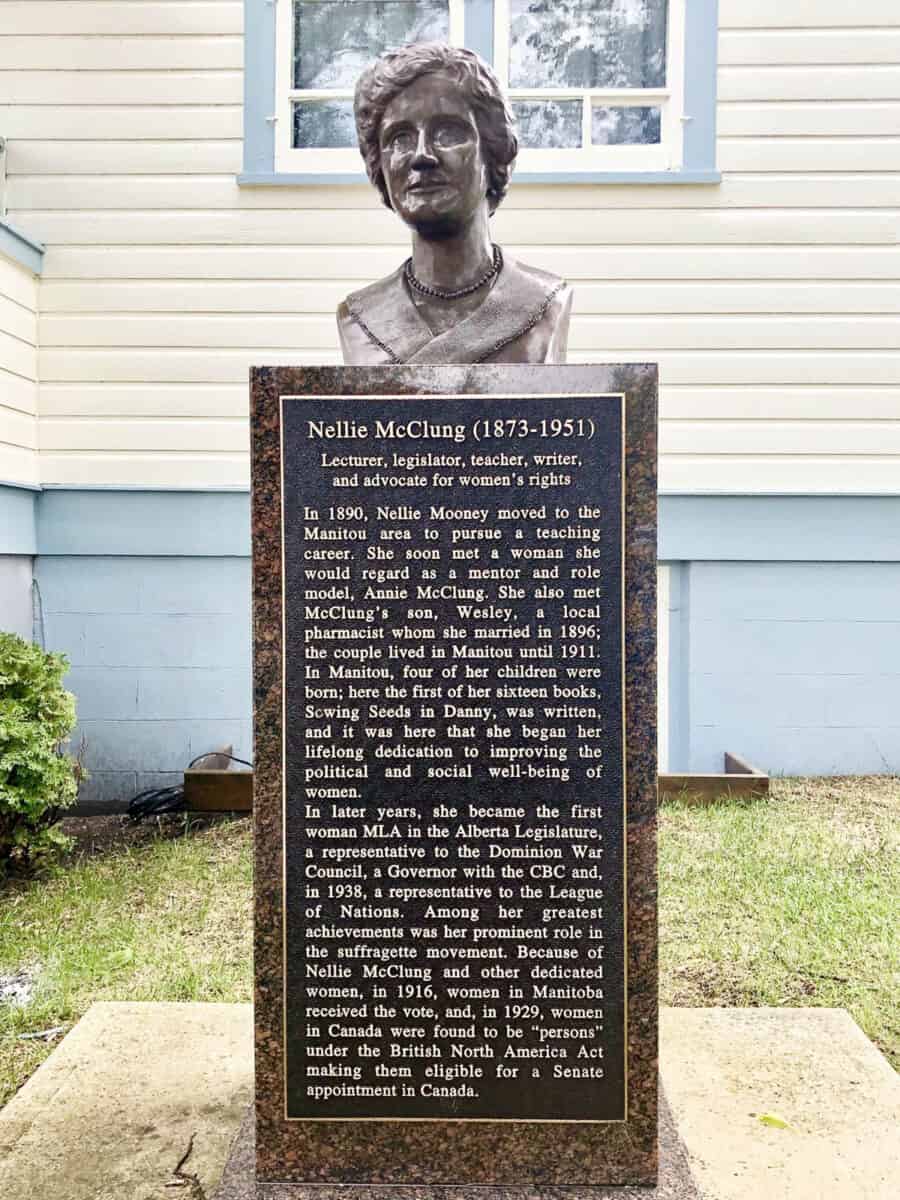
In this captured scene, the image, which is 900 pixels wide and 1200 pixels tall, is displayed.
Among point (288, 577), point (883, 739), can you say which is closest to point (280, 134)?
point (288, 577)

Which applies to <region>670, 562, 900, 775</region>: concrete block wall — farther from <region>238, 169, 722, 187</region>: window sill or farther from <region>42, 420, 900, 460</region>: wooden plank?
<region>238, 169, 722, 187</region>: window sill

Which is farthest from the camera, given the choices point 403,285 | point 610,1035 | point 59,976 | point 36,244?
point 36,244

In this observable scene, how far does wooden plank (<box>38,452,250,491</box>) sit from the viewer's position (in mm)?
6559

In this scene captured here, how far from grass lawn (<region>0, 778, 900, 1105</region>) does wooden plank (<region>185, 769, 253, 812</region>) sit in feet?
0.55

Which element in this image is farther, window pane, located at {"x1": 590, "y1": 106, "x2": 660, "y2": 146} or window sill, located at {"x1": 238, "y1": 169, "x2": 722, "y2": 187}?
window pane, located at {"x1": 590, "y1": 106, "x2": 660, "y2": 146}

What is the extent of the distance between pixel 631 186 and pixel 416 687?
5.01 metres

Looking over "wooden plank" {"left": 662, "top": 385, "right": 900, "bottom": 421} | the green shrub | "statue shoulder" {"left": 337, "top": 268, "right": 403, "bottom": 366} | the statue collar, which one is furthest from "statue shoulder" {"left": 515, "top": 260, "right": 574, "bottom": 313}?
"wooden plank" {"left": 662, "top": 385, "right": 900, "bottom": 421}

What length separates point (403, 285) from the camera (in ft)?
9.96

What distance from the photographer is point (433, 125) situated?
9.04 feet

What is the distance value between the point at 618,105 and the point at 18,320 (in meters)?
4.04

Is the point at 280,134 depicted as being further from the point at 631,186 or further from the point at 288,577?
the point at 288,577

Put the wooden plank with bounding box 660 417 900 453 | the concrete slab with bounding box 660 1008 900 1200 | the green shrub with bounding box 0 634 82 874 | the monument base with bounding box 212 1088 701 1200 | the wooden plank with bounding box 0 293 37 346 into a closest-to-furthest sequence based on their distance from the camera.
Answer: the monument base with bounding box 212 1088 701 1200 → the concrete slab with bounding box 660 1008 900 1200 → the green shrub with bounding box 0 634 82 874 → the wooden plank with bounding box 0 293 37 346 → the wooden plank with bounding box 660 417 900 453

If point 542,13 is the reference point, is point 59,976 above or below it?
below

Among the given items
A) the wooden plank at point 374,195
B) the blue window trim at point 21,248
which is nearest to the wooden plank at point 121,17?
the wooden plank at point 374,195
